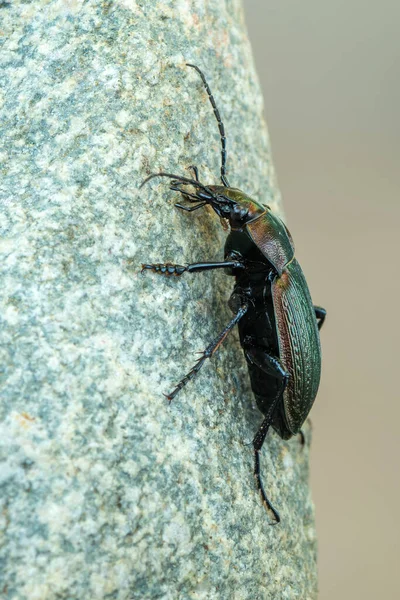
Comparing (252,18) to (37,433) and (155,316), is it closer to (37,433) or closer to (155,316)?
(155,316)

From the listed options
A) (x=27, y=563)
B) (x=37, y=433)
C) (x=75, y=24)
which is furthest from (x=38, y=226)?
(x=27, y=563)

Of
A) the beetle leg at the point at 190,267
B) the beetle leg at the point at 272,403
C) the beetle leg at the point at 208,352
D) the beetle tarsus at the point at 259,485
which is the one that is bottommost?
the beetle tarsus at the point at 259,485

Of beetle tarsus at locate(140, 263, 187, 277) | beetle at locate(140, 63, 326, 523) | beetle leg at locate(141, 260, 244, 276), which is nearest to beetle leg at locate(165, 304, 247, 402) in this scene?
beetle at locate(140, 63, 326, 523)

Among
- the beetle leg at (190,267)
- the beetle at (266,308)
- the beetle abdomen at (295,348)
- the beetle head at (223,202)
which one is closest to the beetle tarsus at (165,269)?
the beetle leg at (190,267)

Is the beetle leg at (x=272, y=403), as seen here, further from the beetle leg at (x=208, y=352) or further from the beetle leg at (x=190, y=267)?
the beetle leg at (x=190, y=267)

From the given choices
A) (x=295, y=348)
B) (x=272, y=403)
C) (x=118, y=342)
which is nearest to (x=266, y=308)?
(x=295, y=348)

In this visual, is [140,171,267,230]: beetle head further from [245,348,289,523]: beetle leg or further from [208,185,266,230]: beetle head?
[245,348,289,523]: beetle leg
